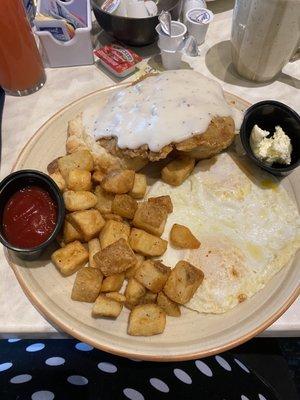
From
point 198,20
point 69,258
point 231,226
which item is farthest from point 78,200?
point 198,20

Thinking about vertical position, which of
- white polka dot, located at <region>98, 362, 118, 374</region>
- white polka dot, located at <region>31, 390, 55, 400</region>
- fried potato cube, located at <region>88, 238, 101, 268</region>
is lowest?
white polka dot, located at <region>98, 362, 118, 374</region>

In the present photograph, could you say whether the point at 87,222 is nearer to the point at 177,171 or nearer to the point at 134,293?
the point at 134,293

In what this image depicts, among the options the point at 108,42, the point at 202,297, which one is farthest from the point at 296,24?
the point at 202,297

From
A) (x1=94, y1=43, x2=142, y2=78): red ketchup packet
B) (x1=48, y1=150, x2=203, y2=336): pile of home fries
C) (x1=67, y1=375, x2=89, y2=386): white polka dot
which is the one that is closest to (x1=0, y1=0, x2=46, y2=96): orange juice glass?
(x1=94, y1=43, x2=142, y2=78): red ketchup packet

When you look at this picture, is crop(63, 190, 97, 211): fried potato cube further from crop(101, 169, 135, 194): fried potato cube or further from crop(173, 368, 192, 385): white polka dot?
crop(173, 368, 192, 385): white polka dot

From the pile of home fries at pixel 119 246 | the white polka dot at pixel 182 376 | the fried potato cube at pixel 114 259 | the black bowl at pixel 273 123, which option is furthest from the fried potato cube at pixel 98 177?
the white polka dot at pixel 182 376

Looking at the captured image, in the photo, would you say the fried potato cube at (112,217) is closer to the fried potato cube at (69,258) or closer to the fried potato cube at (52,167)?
the fried potato cube at (69,258)
